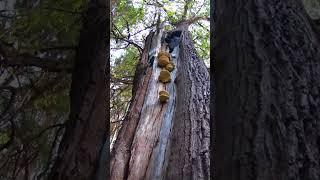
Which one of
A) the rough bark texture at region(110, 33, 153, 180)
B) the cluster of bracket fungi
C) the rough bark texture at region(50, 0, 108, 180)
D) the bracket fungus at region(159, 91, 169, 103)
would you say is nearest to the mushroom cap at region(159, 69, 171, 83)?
the cluster of bracket fungi

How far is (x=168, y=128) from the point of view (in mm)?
3105

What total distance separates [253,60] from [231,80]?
90 mm

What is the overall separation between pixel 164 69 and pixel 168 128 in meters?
0.91

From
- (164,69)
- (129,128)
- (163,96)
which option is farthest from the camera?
(164,69)

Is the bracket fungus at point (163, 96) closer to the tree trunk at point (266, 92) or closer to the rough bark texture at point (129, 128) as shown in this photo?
the rough bark texture at point (129, 128)

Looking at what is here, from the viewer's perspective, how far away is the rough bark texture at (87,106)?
153cm

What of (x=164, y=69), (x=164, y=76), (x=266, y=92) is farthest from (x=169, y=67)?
(x=266, y=92)

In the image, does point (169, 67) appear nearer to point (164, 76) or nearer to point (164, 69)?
point (164, 69)

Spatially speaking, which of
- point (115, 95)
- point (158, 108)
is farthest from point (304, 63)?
point (115, 95)

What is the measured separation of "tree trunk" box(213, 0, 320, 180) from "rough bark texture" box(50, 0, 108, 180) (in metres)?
0.55

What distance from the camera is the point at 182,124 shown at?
2967mm

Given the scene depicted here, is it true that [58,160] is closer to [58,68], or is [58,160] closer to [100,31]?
[58,68]

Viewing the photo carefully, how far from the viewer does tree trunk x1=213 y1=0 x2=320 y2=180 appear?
1.06 metres

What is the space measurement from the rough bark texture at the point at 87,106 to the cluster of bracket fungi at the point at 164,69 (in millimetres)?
1596
